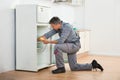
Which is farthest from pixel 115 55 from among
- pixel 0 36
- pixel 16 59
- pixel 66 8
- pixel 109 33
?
pixel 0 36

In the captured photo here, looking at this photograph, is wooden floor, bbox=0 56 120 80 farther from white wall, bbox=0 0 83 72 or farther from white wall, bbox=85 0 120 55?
white wall, bbox=85 0 120 55

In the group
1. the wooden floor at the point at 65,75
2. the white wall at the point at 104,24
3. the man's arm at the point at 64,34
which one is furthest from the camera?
the white wall at the point at 104,24

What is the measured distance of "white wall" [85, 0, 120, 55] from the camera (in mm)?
5879

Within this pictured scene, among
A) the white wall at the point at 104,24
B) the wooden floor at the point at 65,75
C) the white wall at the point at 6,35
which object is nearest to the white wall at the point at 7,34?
the white wall at the point at 6,35

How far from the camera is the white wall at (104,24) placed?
5879mm

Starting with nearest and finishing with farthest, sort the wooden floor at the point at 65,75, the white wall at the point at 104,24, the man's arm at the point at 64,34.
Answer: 1. the wooden floor at the point at 65,75
2. the man's arm at the point at 64,34
3. the white wall at the point at 104,24

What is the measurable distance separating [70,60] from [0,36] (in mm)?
1243

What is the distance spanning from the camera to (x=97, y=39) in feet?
20.1

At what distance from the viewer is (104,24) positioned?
19.7 ft

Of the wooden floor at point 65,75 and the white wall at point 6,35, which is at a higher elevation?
the white wall at point 6,35

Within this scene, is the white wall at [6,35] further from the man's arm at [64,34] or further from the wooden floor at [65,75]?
the man's arm at [64,34]

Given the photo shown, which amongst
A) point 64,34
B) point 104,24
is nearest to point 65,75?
point 64,34

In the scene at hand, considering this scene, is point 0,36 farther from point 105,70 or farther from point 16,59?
point 105,70

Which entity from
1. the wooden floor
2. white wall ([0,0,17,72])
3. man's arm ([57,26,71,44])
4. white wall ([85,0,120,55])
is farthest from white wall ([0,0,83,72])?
white wall ([85,0,120,55])
